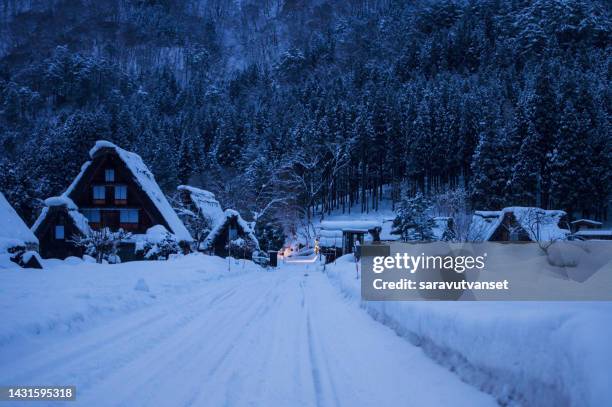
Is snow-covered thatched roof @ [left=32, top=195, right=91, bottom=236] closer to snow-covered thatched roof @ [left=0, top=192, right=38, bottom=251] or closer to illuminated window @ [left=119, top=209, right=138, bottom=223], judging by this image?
illuminated window @ [left=119, top=209, right=138, bottom=223]

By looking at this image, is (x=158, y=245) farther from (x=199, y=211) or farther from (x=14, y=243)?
(x=199, y=211)

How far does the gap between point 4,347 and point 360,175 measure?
67.5 metres

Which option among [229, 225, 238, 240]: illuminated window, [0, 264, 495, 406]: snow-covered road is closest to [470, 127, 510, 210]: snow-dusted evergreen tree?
[229, 225, 238, 240]: illuminated window

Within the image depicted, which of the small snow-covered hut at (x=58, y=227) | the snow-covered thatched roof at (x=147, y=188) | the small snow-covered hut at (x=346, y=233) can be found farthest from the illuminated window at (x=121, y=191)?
the small snow-covered hut at (x=346, y=233)

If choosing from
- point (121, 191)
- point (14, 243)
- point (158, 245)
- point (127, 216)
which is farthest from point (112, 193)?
point (14, 243)

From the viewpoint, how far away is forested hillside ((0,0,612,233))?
1980 inches

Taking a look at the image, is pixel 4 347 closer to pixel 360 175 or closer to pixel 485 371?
pixel 485 371

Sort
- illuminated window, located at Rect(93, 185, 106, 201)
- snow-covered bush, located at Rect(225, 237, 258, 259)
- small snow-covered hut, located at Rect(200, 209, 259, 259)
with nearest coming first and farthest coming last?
illuminated window, located at Rect(93, 185, 106, 201)
small snow-covered hut, located at Rect(200, 209, 259, 259)
snow-covered bush, located at Rect(225, 237, 258, 259)

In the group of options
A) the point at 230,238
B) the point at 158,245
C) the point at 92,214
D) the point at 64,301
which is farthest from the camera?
the point at 230,238

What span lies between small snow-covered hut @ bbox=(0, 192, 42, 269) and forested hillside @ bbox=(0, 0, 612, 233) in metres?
25.0

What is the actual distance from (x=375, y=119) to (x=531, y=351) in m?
72.7

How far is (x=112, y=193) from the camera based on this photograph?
35250 millimetres

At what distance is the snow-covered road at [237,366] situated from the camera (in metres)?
4.20

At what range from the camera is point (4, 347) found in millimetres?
5426
